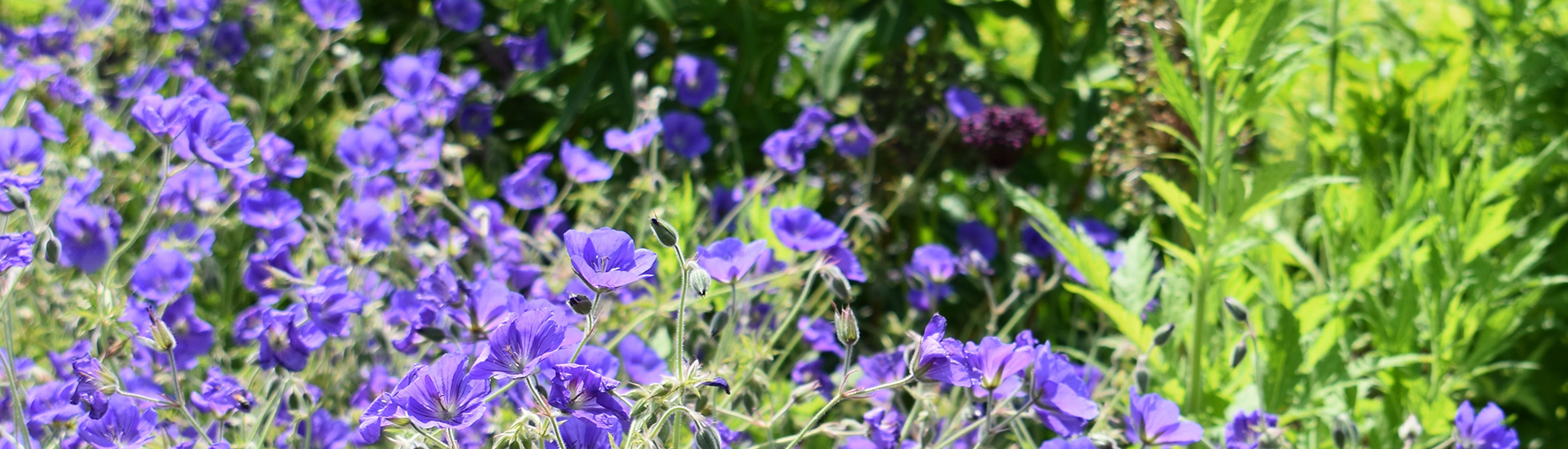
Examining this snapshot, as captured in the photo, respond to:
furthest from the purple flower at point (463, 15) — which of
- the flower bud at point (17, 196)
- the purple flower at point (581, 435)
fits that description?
the purple flower at point (581, 435)

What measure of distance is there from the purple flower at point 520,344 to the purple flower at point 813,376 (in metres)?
0.67

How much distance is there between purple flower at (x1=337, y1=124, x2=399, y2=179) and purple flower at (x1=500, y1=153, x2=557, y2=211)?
194mm

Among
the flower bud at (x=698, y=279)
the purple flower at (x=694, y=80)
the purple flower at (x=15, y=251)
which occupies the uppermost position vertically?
the flower bud at (x=698, y=279)

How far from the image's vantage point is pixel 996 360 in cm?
113

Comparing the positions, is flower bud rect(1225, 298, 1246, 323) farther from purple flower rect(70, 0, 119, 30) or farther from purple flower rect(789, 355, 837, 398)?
purple flower rect(70, 0, 119, 30)

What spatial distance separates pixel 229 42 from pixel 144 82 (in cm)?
24

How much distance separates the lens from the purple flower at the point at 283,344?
4.16 feet

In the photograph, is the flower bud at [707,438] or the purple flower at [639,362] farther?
the purple flower at [639,362]

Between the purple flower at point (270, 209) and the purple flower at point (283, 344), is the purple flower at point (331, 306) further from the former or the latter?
the purple flower at point (270, 209)

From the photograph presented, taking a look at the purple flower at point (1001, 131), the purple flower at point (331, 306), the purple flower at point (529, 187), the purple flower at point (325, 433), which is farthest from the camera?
the purple flower at point (1001, 131)

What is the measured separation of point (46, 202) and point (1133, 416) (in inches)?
79.5

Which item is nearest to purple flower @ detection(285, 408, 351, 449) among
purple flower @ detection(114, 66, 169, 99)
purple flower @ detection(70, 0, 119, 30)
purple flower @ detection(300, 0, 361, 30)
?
purple flower @ detection(114, 66, 169, 99)

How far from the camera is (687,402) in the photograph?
1247mm

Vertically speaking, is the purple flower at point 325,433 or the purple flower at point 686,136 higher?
the purple flower at point 325,433
